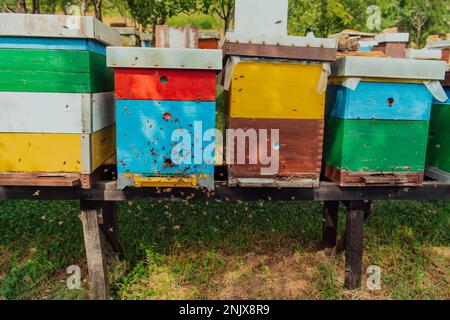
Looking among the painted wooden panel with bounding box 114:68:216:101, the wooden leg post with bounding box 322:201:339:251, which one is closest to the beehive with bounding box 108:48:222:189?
the painted wooden panel with bounding box 114:68:216:101

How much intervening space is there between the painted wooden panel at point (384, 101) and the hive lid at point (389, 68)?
76 mm

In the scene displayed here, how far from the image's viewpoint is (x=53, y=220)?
5.31 m

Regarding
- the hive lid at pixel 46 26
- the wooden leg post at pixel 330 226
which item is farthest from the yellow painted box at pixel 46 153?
the wooden leg post at pixel 330 226

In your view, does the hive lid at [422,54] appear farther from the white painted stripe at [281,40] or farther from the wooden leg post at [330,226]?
the white painted stripe at [281,40]

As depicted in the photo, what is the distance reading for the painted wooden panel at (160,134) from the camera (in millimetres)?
2914

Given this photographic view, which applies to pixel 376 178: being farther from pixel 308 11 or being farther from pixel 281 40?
pixel 308 11


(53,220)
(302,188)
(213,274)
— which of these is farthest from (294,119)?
(53,220)

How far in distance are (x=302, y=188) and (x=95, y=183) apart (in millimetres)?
1627

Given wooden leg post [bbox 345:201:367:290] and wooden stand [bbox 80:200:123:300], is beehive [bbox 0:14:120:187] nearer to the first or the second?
wooden stand [bbox 80:200:123:300]

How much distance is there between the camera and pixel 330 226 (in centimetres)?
454

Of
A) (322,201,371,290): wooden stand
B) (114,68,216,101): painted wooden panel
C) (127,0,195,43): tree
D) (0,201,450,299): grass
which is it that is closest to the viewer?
(114,68,216,101): painted wooden panel

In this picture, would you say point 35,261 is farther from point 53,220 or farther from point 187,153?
point 187,153

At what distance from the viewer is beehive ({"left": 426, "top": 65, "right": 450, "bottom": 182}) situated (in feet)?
11.7

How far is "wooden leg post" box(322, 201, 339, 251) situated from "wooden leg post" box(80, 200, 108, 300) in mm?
2389
